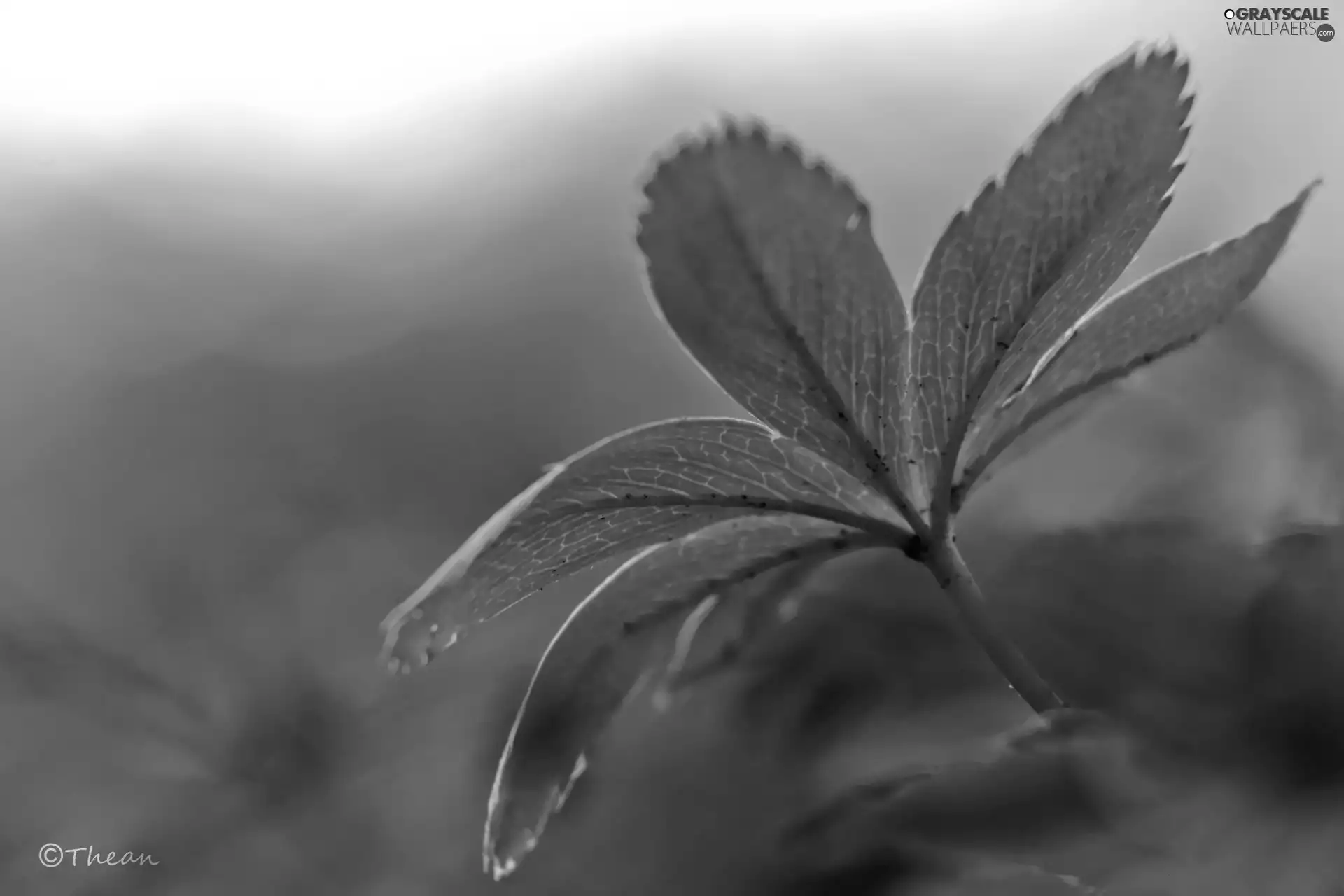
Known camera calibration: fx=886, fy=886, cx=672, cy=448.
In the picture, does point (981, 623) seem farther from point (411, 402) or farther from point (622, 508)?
point (411, 402)

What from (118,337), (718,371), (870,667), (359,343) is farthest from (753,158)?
(118,337)

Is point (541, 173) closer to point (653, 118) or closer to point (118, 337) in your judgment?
point (653, 118)

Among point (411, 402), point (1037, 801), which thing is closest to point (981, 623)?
point (1037, 801)

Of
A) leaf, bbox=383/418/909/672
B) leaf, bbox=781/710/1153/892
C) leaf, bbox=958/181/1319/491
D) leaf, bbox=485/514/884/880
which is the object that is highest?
leaf, bbox=958/181/1319/491

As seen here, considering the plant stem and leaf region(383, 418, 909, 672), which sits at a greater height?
leaf region(383, 418, 909, 672)

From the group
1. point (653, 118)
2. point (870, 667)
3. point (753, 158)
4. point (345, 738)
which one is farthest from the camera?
point (653, 118)
